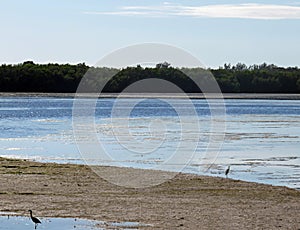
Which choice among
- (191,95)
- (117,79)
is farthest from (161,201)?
(191,95)

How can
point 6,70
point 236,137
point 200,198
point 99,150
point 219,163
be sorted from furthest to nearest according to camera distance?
point 6,70 → point 236,137 → point 99,150 → point 219,163 → point 200,198

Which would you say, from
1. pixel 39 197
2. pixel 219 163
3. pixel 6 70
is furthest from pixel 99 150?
pixel 6 70

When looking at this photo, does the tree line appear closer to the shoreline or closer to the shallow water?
the shoreline

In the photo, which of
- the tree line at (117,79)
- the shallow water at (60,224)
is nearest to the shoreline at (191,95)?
the tree line at (117,79)

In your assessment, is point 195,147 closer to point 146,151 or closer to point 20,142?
point 146,151

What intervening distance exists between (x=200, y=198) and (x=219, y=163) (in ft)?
26.6

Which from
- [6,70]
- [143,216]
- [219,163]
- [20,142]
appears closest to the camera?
[143,216]

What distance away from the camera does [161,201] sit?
17.5 m

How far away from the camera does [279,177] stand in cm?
2244

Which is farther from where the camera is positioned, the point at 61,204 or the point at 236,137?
the point at 236,137

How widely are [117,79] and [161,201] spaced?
113468mm

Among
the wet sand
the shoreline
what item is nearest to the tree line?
the shoreline

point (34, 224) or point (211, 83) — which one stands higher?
point (211, 83)

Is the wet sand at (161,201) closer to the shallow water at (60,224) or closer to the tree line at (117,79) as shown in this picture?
the shallow water at (60,224)
